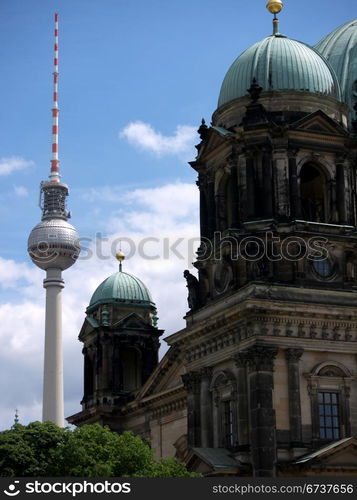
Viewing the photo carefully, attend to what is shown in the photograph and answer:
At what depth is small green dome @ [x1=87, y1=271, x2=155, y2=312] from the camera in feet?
323

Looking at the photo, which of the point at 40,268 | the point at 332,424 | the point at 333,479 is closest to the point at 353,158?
the point at 332,424

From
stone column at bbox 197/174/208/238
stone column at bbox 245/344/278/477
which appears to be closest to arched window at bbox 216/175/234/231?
stone column at bbox 197/174/208/238

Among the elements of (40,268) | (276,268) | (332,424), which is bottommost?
(332,424)

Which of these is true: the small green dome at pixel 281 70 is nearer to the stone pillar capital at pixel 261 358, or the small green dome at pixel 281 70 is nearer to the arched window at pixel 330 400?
the stone pillar capital at pixel 261 358

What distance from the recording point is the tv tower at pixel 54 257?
554 ft

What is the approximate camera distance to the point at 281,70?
70750mm

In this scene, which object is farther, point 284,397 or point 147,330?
point 147,330

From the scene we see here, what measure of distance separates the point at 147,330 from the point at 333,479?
4079 cm

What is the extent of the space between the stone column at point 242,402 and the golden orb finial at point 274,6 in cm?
2130

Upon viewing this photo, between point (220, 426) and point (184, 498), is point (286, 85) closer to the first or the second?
point (220, 426)

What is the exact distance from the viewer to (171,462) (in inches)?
2467

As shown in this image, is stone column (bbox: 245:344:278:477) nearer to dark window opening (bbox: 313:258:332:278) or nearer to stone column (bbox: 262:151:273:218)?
dark window opening (bbox: 313:258:332:278)

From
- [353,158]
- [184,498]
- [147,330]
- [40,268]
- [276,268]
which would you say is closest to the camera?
[184,498]

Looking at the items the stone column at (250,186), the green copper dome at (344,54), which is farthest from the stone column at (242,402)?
the green copper dome at (344,54)
